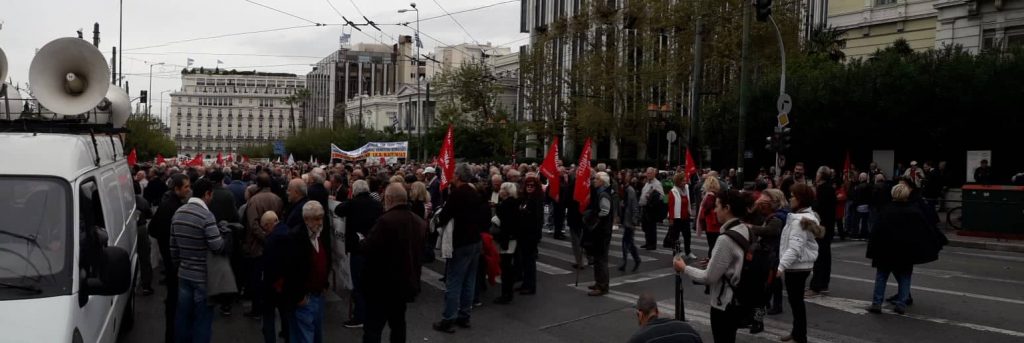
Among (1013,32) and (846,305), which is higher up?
(1013,32)

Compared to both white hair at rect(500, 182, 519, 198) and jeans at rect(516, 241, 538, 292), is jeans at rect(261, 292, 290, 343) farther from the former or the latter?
jeans at rect(516, 241, 538, 292)

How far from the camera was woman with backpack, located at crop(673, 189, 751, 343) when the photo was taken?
559 centimetres

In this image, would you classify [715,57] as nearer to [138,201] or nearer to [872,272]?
[872,272]

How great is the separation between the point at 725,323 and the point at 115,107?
22.2 ft

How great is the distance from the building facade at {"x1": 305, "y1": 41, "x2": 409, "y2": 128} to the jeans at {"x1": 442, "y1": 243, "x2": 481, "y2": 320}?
116 meters

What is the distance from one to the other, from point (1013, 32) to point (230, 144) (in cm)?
14808

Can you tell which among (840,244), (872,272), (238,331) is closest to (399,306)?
(238,331)

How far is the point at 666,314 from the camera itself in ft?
29.9

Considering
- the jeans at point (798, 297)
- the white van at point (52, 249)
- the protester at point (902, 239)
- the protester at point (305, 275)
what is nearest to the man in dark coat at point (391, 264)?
the protester at point (305, 275)

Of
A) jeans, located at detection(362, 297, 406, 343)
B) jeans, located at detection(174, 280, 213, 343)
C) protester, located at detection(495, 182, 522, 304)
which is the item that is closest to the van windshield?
jeans, located at detection(174, 280, 213, 343)

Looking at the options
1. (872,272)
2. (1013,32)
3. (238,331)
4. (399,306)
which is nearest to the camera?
(399,306)

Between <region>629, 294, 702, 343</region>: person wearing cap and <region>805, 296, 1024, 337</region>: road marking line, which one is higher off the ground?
<region>629, 294, 702, 343</region>: person wearing cap

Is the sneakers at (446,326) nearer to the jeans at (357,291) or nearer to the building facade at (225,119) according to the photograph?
the jeans at (357,291)

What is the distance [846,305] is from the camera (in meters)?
9.38
